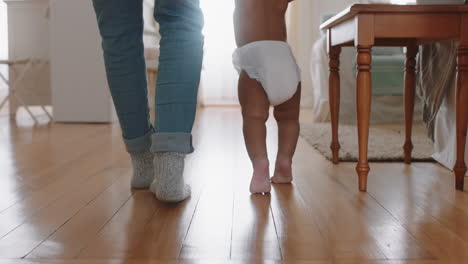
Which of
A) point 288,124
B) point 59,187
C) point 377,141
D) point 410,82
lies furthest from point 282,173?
point 377,141

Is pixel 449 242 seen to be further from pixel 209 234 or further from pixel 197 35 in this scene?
pixel 197 35

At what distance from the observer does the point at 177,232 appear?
3.95 feet

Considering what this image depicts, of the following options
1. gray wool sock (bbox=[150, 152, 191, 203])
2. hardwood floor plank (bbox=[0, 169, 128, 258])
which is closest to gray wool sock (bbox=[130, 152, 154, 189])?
hardwood floor plank (bbox=[0, 169, 128, 258])

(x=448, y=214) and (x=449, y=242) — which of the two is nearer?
(x=449, y=242)

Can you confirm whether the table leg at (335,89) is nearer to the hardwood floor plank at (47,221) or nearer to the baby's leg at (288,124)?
the baby's leg at (288,124)

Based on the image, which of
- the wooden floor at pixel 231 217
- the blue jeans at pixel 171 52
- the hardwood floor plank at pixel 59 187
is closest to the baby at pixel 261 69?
the wooden floor at pixel 231 217

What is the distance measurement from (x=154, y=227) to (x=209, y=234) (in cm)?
13

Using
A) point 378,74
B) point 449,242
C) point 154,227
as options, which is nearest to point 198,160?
point 154,227

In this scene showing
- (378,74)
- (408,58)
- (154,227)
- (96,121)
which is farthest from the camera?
(96,121)

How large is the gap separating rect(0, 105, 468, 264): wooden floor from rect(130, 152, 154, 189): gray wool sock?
0.16 feet

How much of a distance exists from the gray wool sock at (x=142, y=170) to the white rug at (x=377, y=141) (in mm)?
868

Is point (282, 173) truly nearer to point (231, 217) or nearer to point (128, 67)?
point (231, 217)

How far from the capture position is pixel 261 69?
5.23ft

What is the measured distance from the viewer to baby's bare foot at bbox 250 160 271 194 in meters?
1.59
